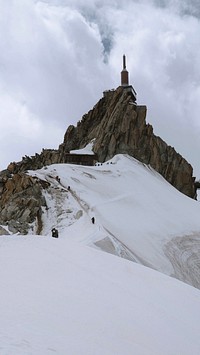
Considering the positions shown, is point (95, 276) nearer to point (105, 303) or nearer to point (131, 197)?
point (105, 303)

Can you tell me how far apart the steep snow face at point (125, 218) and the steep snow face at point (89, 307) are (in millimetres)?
8086

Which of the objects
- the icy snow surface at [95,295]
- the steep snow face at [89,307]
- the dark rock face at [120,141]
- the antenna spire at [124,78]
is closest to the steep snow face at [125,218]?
the icy snow surface at [95,295]

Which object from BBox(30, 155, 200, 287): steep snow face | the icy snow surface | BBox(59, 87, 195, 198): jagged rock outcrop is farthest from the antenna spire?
the icy snow surface

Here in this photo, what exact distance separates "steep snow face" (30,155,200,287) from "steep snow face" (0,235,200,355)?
26.5 feet

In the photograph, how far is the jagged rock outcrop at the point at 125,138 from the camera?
234 feet

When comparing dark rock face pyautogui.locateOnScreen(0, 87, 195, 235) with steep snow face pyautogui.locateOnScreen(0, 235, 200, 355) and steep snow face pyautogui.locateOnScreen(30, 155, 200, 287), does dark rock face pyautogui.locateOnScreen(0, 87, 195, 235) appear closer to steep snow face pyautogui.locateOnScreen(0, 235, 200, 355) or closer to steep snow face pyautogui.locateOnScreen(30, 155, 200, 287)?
steep snow face pyautogui.locateOnScreen(30, 155, 200, 287)

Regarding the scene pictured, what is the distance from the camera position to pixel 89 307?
341 inches

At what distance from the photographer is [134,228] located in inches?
1168

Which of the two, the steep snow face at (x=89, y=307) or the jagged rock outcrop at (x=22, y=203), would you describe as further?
the jagged rock outcrop at (x=22, y=203)

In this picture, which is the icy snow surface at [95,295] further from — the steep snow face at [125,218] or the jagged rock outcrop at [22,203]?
the jagged rock outcrop at [22,203]

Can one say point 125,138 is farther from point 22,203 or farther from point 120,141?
point 22,203

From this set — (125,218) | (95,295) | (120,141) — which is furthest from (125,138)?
(95,295)

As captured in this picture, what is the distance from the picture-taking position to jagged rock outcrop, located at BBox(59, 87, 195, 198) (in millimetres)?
71375

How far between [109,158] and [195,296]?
57.0m
